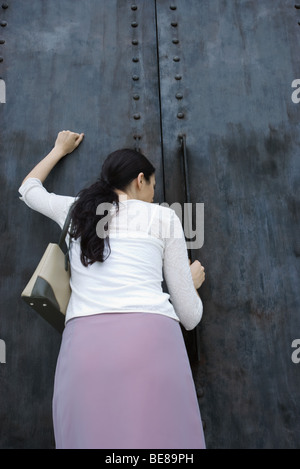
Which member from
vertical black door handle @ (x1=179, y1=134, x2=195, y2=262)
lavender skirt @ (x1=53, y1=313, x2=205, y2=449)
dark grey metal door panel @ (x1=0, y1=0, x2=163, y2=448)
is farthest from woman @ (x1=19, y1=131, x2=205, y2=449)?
dark grey metal door panel @ (x1=0, y1=0, x2=163, y2=448)

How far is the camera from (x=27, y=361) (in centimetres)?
144

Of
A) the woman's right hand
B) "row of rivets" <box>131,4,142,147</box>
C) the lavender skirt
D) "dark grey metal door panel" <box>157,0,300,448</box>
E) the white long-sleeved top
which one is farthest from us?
"row of rivets" <box>131,4,142,147</box>

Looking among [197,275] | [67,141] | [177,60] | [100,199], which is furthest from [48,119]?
[197,275]

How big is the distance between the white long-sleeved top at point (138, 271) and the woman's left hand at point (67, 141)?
23.1 inches

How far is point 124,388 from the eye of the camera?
89cm

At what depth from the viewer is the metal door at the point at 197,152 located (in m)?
1.43

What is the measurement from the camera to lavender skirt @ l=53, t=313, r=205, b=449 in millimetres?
875

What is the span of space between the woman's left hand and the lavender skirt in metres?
0.81

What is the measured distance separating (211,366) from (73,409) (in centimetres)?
66

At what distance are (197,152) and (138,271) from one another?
0.78m

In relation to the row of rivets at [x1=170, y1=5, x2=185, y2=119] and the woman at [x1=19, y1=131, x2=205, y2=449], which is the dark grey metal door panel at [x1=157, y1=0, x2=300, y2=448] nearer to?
the row of rivets at [x1=170, y1=5, x2=185, y2=119]

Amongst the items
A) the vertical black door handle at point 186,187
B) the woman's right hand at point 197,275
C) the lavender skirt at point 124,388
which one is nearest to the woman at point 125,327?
the lavender skirt at point 124,388

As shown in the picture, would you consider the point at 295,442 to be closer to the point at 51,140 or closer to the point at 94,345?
the point at 94,345

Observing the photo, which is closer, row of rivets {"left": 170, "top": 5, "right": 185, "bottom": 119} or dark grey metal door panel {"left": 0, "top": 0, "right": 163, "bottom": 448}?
dark grey metal door panel {"left": 0, "top": 0, "right": 163, "bottom": 448}
